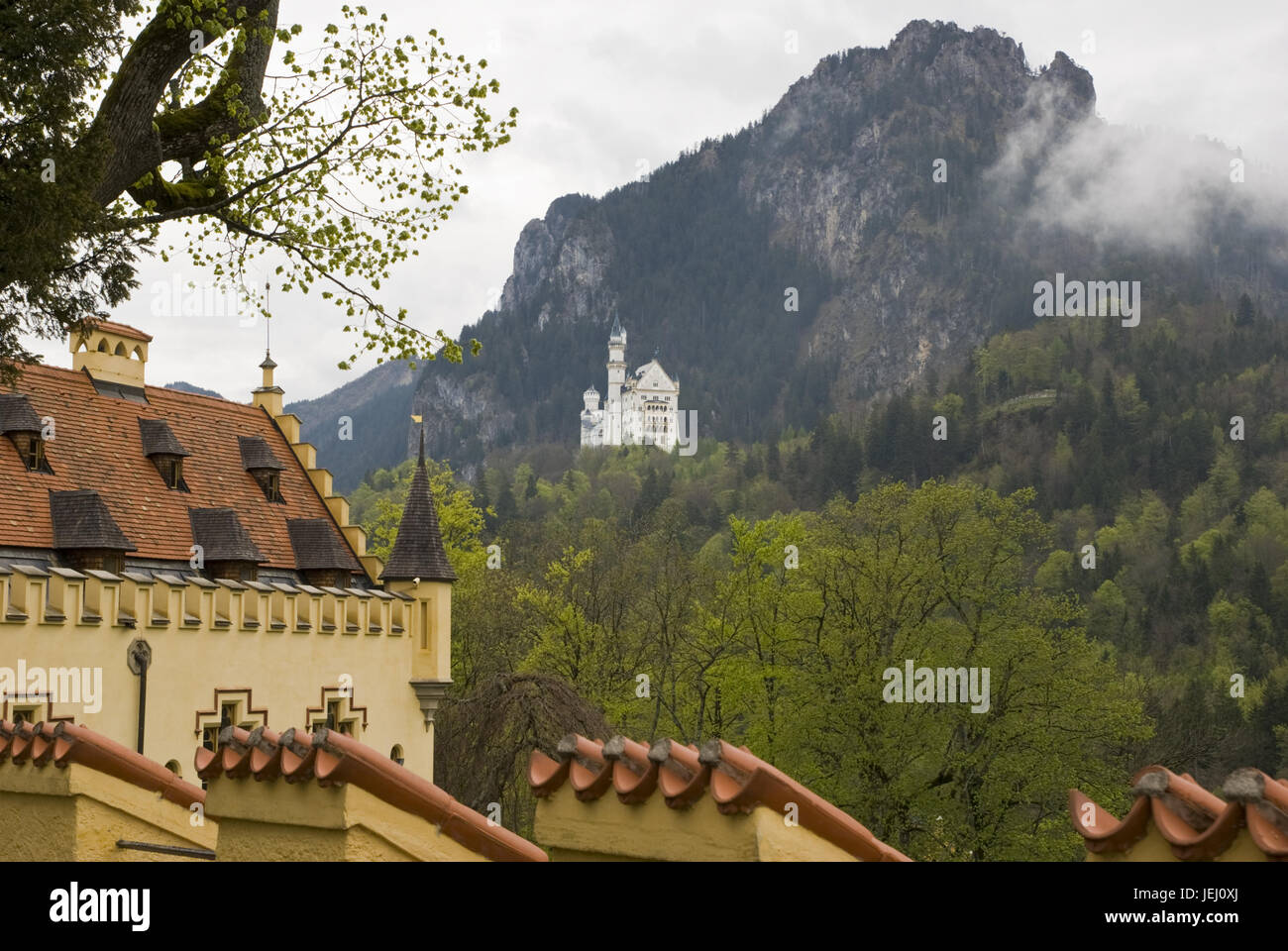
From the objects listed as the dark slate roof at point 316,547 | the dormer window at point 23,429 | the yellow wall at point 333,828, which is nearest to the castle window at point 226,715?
the dormer window at point 23,429

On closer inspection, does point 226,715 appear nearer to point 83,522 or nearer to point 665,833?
point 83,522

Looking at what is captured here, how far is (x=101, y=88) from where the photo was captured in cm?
1282

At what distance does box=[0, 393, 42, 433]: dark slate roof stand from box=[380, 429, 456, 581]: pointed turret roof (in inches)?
315

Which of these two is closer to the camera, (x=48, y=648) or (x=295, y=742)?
(x=295, y=742)

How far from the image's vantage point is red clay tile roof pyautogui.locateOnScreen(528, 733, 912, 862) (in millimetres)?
5230

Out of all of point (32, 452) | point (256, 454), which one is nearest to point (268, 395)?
point (256, 454)

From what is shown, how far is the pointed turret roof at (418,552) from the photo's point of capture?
3142cm

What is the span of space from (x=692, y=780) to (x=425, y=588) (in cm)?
2642

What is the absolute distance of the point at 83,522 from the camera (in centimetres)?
2559

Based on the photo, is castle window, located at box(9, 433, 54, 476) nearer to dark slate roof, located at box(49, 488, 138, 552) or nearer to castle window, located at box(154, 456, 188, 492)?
dark slate roof, located at box(49, 488, 138, 552)
